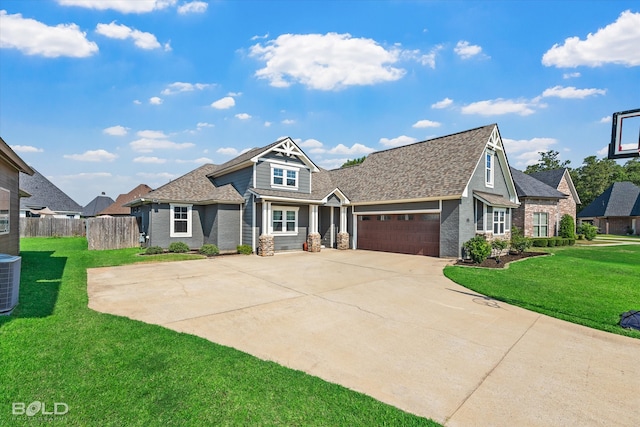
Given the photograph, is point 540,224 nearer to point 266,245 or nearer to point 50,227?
point 266,245

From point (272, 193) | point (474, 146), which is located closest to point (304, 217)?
point (272, 193)

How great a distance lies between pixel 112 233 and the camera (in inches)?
703

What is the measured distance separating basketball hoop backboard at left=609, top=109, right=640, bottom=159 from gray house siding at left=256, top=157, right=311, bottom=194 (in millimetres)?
14458

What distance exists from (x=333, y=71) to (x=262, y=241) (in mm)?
9895

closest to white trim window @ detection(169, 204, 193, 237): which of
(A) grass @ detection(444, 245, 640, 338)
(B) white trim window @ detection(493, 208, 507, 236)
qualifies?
(A) grass @ detection(444, 245, 640, 338)

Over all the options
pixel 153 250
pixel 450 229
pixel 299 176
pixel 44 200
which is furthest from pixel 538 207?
pixel 44 200

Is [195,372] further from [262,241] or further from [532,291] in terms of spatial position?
[262,241]

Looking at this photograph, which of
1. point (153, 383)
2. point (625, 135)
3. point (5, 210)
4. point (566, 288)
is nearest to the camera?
point (153, 383)

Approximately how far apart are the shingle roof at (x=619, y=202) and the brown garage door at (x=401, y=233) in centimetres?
3603

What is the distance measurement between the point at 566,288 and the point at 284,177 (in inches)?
560

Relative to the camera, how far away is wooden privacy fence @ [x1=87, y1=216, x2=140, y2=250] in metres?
17.1

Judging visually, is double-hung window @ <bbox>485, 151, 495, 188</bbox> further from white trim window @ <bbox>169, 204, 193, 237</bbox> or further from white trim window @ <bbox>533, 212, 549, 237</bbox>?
white trim window @ <bbox>169, 204, 193, 237</bbox>

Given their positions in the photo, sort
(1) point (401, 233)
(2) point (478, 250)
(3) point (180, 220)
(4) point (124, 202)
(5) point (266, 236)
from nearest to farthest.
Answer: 1. (2) point (478, 250)
2. (5) point (266, 236)
3. (3) point (180, 220)
4. (1) point (401, 233)
5. (4) point (124, 202)

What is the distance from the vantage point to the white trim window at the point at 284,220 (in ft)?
57.3
